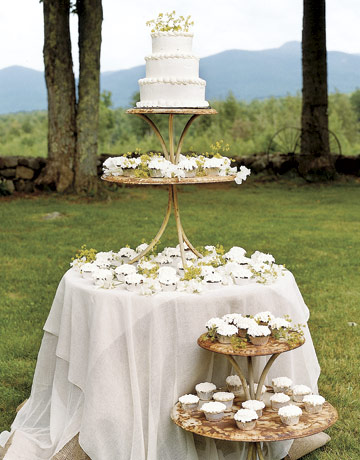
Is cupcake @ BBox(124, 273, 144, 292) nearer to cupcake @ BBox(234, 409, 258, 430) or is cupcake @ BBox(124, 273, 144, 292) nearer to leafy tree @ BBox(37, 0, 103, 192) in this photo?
cupcake @ BBox(234, 409, 258, 430)

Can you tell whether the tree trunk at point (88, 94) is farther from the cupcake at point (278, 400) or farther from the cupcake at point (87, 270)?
the cupcake at point (278, 400)

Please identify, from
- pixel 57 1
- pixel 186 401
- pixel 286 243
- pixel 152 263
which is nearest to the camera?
pixel 186 401

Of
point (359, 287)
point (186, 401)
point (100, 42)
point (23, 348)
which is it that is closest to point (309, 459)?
point (186, 401)

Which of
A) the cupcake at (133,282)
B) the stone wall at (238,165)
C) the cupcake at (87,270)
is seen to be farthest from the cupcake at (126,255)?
the stone wall at (238,165)

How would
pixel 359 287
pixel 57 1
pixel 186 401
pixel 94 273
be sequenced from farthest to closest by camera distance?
pixel 57 1 < pixel 359 287 < pixel 94 273 < pixel 186 401

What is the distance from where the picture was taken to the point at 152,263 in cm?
399

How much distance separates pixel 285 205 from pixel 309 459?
30.1ft

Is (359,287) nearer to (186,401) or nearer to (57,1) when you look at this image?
(186,401)

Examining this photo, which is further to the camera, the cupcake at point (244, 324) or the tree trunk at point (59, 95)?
the tree trunk at point (59, 95)

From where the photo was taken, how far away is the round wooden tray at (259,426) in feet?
10.4

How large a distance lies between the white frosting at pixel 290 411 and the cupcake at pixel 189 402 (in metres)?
0.41

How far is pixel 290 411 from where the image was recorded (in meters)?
3.27

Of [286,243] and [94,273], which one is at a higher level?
[94,273]

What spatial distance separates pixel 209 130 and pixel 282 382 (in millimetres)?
21222
